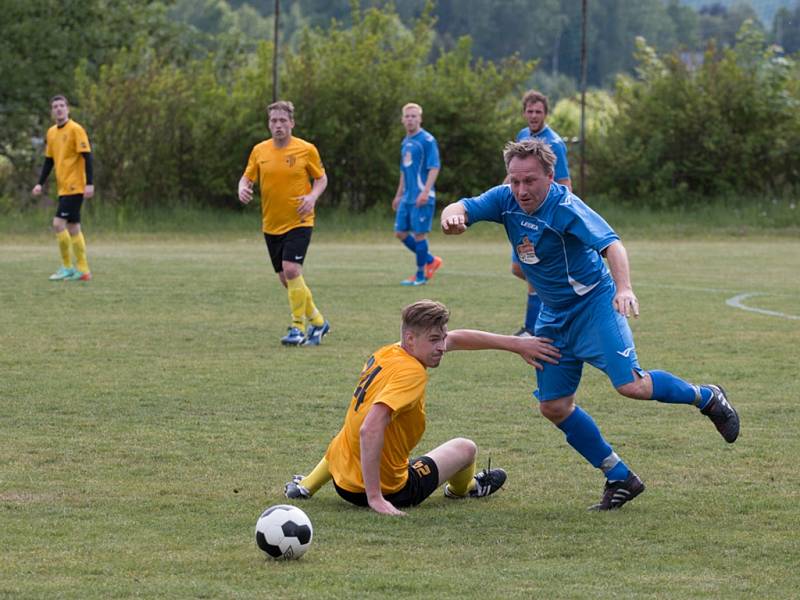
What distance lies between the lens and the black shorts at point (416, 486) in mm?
5934

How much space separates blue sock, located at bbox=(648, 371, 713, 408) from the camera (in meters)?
5.90

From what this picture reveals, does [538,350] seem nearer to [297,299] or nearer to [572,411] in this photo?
[572,411]

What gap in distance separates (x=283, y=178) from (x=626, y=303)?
6653 millimetres

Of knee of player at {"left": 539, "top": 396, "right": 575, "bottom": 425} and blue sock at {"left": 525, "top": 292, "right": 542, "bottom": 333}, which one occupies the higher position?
knee of player at {"left": 539, "top": 396, "right": 575, "bottom": 425}

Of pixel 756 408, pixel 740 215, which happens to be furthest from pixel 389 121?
pixel 756 408

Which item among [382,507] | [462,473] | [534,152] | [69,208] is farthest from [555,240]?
[69,208]

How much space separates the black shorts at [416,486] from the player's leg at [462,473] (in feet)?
0.10

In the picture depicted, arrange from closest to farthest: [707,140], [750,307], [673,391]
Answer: [673,391] < [750,307] < [707,140]

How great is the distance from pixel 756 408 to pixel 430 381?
2.32m

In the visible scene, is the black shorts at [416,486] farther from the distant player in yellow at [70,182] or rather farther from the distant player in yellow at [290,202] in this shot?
the distant player in yellow at [70,182]

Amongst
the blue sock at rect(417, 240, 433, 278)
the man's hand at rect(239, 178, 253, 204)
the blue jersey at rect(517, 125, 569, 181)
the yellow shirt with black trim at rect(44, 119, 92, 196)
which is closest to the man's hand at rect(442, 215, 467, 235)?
the man's hand at rect(239, 178, 253, 204)

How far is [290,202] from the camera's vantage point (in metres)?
11.7

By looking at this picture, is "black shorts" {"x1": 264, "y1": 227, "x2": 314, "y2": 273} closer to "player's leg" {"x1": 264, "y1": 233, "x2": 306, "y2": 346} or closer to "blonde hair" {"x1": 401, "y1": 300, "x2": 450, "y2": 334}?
"player's leg" {"x1": 264, "y1": 233, "x2": 306, "y2": 346}

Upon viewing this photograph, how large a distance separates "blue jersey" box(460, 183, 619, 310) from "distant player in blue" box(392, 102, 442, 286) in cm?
1058
